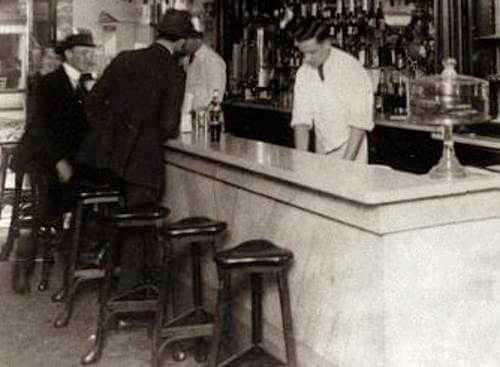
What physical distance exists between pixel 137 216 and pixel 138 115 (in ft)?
2.02

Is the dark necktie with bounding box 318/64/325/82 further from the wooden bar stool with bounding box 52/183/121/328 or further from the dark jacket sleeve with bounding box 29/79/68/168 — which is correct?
the dark jacket sleeve with bounding box 29/79/68/168

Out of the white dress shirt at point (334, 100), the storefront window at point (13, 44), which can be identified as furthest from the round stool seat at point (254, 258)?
the storefront window at point (13, 44)

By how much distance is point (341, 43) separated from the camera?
20.5 feet

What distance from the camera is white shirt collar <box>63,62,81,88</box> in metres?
4.86

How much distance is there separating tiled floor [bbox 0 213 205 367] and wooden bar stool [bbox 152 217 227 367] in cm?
24

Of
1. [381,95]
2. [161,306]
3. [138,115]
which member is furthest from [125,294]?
[381,95]

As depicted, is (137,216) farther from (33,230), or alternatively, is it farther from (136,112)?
(33,230)

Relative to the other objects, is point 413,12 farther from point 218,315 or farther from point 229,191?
point 218,315

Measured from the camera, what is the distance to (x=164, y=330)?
3312mm

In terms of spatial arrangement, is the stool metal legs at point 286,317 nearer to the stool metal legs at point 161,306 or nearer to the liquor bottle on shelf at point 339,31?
the stool metal legs at point 161,306

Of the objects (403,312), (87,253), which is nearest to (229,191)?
(403,312)

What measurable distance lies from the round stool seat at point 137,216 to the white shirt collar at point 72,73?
Answer: 147cm

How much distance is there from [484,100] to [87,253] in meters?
2.96

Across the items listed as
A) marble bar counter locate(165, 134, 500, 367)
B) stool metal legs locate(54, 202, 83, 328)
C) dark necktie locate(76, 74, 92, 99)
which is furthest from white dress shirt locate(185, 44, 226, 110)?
marble bar counter locate(165, 134, 500, 367)
